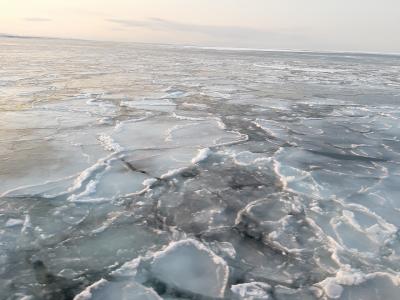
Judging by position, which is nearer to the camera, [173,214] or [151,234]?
[151,234]

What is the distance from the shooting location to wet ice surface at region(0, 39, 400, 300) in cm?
282

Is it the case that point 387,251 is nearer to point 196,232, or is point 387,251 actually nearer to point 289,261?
point 289,261

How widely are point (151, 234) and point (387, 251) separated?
6.51 feet

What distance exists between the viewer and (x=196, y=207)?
159 inches

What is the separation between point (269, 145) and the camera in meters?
6.44

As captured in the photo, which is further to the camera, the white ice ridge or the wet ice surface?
the white ice ridge

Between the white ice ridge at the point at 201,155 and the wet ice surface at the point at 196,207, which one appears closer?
the wet ice surface at the point at 196,207

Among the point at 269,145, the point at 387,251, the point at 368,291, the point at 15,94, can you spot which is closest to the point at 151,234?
the point at 368,291

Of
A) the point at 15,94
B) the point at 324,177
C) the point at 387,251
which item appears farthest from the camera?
the point at 15,94

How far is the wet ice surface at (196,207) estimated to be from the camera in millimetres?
2816

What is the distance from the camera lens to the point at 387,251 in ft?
10.8

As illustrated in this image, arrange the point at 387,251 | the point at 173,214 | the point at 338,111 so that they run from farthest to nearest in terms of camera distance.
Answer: the point at 338,111, the point at 173,214, the point at 387,251

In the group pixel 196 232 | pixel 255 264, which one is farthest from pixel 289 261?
pixel 196 232

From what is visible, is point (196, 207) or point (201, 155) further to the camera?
point (201, 155)
